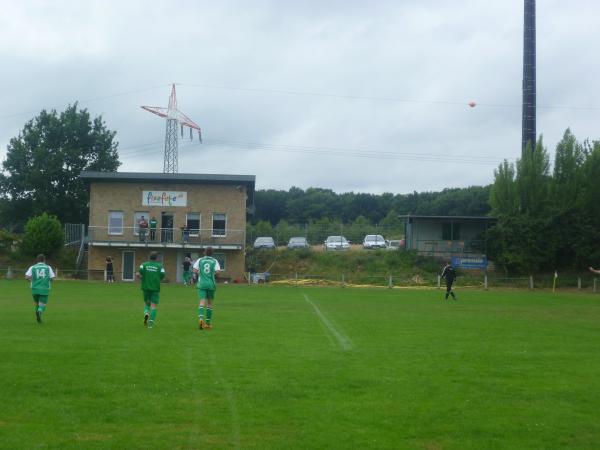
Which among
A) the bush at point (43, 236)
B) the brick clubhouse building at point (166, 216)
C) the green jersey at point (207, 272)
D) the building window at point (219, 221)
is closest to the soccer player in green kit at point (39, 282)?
the green jersey at point (207, 272)

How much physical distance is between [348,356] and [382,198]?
431ft

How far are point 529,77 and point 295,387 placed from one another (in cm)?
5342

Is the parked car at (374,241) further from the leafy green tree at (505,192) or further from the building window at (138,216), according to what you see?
the building window at (138,216)

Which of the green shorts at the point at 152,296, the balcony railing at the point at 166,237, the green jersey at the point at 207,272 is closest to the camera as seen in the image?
the green jersey at the point at 207,272

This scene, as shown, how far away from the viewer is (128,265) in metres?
58.2

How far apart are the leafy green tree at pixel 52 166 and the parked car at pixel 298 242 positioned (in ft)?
64.2

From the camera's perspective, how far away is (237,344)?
48.9 ft

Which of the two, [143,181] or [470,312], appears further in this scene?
[143,181]

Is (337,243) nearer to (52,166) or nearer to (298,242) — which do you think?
(298,242)

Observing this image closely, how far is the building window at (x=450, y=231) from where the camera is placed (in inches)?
2539

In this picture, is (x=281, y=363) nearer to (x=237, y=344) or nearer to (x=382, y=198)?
(x=237, y=344)

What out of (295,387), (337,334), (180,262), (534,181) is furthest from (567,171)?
(295,387)

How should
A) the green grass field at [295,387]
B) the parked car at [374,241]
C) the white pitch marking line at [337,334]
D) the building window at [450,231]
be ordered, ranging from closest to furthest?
the green grass field at [295,387], the white pitch marking line at [337,334], the building window at [450,231], the parked car at [374,241]

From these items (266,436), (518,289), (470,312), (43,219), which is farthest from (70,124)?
(266,436)
